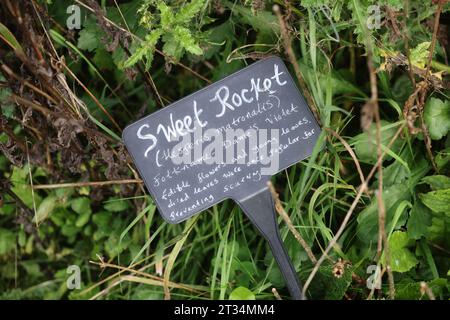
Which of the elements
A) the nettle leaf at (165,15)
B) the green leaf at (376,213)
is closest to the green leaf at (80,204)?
the nettle leaf at (165,15)

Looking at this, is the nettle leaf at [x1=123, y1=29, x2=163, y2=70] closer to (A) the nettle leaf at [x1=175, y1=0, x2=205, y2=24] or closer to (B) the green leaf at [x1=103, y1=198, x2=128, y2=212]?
(A) the nettle leaf at [x1=175, y1=0, x2=205, y2=24]

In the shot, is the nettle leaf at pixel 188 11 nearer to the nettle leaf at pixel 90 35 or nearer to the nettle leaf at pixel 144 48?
the nettle leaf at pixel 144 48

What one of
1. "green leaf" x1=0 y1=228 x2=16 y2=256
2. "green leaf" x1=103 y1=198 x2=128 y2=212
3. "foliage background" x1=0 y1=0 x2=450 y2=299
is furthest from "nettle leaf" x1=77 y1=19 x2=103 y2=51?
"green leaf" x1=0 y1=228 x2=16 y2=256

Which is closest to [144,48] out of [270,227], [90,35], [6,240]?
[90,35]

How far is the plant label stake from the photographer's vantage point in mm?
1282

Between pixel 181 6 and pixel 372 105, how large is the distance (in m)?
0.62

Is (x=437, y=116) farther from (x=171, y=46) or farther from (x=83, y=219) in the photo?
(x=83, y=219)

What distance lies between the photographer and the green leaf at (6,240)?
5.66 ft

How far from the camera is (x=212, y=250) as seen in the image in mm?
1634

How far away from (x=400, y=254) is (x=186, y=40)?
76cm

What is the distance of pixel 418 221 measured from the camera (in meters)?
1.37

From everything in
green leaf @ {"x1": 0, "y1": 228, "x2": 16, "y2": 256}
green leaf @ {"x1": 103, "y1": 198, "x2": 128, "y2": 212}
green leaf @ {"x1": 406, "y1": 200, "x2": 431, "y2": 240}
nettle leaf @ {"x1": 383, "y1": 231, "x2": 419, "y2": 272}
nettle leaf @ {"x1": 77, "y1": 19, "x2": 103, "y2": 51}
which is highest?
nettle leaf @ {"x1": 77, "y1": 19, "x2": 103, "y2": 51}
